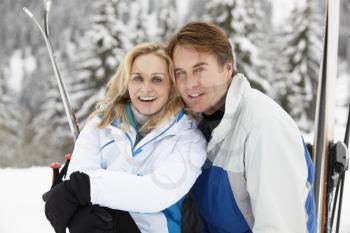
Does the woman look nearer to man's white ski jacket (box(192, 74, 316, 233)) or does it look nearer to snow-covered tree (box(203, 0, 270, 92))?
man's white ski jacket (box(192, 74, 316, 233))

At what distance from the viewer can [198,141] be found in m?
1.92

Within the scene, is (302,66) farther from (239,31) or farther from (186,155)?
(186,155)

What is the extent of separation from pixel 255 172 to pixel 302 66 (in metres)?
17.9

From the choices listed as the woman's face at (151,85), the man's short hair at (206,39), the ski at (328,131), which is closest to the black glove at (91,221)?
the woman's face at (151,85)

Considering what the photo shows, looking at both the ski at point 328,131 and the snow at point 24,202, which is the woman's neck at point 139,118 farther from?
the snow at point 24,202

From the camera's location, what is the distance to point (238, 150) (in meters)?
1.69

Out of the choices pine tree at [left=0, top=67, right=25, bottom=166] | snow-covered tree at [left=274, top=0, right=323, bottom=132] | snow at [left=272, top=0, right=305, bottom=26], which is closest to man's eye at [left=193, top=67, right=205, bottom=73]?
snow-covered tree at [left=274, top=0, right=323, bottom=132]

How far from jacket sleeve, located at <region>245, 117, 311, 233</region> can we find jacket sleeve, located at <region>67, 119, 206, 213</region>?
312mm

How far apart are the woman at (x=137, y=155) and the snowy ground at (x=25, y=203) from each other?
184cm

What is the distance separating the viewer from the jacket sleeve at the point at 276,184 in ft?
5.11

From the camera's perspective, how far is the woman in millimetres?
1705

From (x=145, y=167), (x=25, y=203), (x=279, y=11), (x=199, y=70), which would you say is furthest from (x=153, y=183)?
(x=279, y=11)

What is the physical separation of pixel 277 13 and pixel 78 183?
28.4m

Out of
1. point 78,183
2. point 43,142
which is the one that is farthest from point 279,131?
point 43,142
